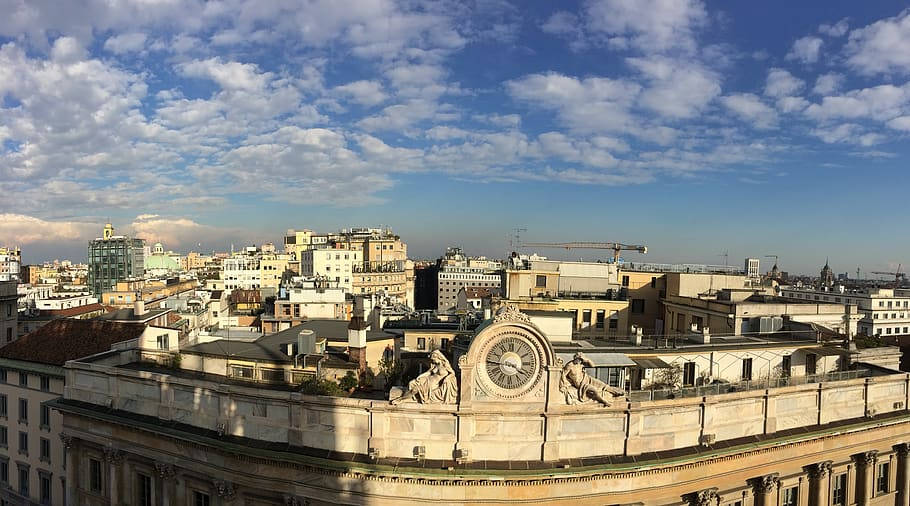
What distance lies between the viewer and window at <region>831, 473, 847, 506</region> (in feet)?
97.8

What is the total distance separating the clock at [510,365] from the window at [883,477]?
22.9 metres

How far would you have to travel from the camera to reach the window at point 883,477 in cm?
3153

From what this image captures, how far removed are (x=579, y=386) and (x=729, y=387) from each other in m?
9.15

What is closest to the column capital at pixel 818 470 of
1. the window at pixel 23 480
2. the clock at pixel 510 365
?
the clock at pixel 510 365

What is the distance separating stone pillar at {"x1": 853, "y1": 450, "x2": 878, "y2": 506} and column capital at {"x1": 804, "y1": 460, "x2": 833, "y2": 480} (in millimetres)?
2973

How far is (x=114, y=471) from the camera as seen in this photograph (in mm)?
29094

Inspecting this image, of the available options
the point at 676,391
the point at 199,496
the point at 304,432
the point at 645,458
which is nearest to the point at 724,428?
the point at 676,391

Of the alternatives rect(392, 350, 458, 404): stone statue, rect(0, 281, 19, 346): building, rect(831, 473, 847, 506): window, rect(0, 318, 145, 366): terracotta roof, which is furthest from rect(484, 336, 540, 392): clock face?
rect(0, 281, 19, 346): building

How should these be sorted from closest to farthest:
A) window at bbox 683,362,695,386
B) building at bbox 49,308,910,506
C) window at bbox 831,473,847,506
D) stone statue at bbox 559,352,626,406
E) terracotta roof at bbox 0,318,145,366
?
1. building at bbox 49,308,910,506
2. stone statue at bbox 559,352,626,406
3. window at bbox 831,473,847,506
4. window at bbox 683,362,695,386
5. terracotta roof at bbox 0,318,145,366

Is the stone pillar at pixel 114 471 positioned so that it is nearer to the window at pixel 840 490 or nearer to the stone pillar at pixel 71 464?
the stone pillar at pixel 71 464

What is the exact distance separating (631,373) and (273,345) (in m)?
22.1

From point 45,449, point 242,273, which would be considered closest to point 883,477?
point 45,449

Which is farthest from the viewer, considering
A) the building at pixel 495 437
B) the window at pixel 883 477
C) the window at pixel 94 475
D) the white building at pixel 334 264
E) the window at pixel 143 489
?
the white building at pixel 334 264

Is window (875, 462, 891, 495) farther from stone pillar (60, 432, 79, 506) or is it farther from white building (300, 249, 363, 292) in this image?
white building (300, 249, 363, 292)
